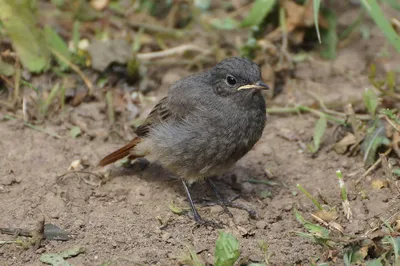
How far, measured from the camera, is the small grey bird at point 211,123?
17.6ft

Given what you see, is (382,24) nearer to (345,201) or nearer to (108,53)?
(345,201)

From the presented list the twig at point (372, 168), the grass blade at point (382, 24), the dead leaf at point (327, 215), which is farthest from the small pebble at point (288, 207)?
the grass blade at point (382, 24)

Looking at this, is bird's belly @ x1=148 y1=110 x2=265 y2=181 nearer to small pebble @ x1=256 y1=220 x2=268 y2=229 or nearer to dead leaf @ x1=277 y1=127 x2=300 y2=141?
small pebble @ x1=256 y1=220 x2=268 y2=229

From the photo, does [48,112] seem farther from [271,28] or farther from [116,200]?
[271,28]

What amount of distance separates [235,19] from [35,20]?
9.12 feet

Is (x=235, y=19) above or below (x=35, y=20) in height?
below

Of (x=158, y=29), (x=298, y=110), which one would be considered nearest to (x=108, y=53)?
(x=158, y=29)

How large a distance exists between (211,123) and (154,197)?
2.96ft

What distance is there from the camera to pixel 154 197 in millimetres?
5664

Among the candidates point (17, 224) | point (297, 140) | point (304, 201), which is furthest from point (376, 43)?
point (17, 224)

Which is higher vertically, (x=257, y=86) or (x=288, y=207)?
(x=257, y=86)

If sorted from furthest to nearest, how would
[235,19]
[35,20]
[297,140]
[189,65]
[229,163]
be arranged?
1. [235,19]
2. [189,65]
3. [35,20]
4. [297,140]
5. [229,163]

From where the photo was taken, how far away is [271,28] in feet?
25.3

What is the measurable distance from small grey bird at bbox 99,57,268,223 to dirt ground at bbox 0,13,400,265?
1.16 ft
